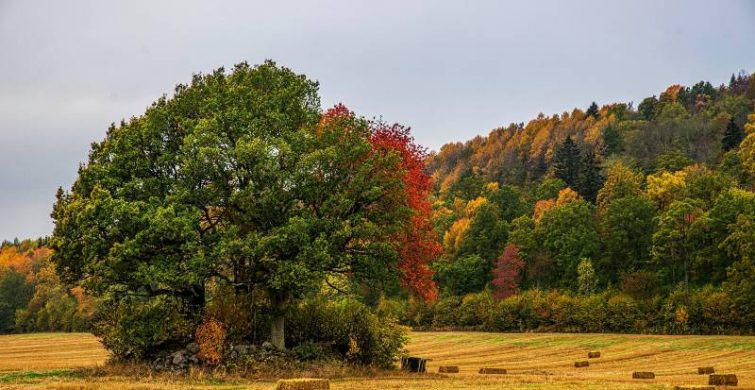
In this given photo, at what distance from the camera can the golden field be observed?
2847 centimetres

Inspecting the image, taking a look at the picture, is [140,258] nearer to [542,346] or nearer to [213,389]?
[213,389]

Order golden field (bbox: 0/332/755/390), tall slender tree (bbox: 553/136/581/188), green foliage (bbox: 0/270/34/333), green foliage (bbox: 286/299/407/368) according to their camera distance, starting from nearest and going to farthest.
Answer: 1. golden field (bbox: 0/332/755/390)
2. green foliage (bbox: 286/299/407/368)
3. green foliage (bbox: 0/270/34/333)
4. tall slender tree (bbox: 553/136/581/188)

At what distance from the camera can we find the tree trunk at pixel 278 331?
36219 millimetres

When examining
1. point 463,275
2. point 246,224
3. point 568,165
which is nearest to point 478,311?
point 463,275

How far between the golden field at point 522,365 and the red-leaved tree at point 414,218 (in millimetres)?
5126

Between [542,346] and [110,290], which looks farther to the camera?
[542,346]

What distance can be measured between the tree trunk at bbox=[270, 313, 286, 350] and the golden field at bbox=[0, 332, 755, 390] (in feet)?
17.6

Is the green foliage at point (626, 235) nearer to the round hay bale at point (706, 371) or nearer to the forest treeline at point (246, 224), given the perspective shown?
the round hay bale at point (706, 371)

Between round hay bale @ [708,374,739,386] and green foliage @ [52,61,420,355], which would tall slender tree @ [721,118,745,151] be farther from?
round hay bale @ [708,374,739,386]

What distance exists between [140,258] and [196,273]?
2.84 metres

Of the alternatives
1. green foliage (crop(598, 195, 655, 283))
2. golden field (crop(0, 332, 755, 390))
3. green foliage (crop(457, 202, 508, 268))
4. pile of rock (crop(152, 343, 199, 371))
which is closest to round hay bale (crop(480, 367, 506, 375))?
golden field (crop(0, 332, 755, 390))

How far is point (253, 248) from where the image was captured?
3384 cm

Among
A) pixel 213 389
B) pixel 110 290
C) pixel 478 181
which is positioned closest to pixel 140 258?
pixel 110 290

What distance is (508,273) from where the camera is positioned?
110188 mm
